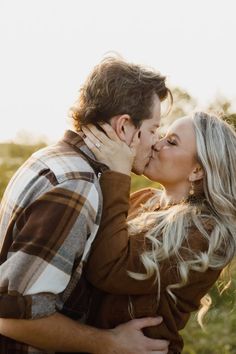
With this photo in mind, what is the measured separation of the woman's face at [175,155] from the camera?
11.4ft

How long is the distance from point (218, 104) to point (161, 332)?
163 inches

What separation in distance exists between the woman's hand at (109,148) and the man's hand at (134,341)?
63cm

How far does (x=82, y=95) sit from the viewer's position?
127 inches

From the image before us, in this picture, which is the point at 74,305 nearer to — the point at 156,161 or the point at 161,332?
the point at 161,332

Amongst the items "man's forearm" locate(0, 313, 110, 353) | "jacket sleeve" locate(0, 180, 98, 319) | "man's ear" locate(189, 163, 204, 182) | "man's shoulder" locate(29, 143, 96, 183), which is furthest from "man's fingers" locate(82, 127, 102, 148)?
"man's forearm" locate(0, 313, 110, 353)

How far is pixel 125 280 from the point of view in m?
3.03

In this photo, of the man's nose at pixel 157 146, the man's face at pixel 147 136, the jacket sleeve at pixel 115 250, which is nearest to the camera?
the jacket sleeve at pixel 115 250

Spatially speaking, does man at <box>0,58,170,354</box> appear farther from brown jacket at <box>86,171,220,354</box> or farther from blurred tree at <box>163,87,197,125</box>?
blurred tree at <box>163,87,197,125</box>

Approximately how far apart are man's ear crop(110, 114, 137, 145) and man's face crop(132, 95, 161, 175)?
50 millimetres

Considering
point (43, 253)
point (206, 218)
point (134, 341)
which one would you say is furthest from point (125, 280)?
point (206, 218)

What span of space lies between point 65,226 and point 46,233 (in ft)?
0.25

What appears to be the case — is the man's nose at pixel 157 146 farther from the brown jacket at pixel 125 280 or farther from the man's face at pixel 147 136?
the brown jacket at pixel 125 280

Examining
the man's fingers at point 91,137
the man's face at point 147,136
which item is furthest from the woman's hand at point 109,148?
the man's face at point 147,136

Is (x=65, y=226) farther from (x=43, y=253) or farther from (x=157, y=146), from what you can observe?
(x=157, y=146)
